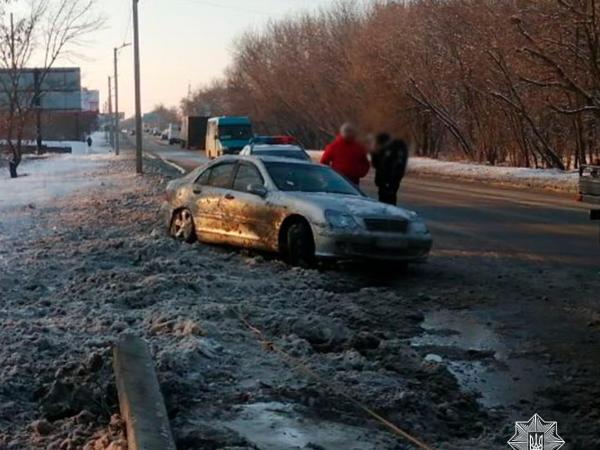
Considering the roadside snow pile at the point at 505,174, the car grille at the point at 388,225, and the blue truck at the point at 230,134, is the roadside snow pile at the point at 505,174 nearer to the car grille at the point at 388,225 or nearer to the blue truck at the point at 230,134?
the blue truck at the point at 230,134

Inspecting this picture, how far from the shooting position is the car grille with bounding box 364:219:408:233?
10281 millimetres

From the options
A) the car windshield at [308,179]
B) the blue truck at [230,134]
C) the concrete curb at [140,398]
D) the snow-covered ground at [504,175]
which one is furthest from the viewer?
the blue truck at [230,134]

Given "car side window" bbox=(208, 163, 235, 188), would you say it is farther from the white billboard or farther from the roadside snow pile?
the white billboard

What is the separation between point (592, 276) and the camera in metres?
10.1

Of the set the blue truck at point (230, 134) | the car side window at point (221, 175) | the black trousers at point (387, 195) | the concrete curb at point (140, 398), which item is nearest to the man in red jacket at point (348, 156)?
the black trousers at point (387, 195)

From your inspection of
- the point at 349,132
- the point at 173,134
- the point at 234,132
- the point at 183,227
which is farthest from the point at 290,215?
the point at 173,134

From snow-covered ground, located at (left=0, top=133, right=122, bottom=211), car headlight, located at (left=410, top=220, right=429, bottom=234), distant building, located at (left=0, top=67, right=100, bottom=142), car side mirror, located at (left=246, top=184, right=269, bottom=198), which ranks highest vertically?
distant building, located at (left=0, top=67, right=100, bottom=142)

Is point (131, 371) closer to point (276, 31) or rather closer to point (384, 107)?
point (384, 107)

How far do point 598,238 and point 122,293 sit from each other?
8143 millimetres

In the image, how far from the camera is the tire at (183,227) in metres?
12.6

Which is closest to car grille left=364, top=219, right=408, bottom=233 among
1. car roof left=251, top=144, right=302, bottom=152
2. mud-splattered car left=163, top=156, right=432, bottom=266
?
mud-splattered car left=163, top=156, right=432, bottom=266

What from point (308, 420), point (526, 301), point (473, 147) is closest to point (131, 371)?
point (308, 420)

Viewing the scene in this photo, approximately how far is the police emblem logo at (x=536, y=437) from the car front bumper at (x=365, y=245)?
5.15 metres

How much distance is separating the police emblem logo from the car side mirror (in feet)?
21.8
